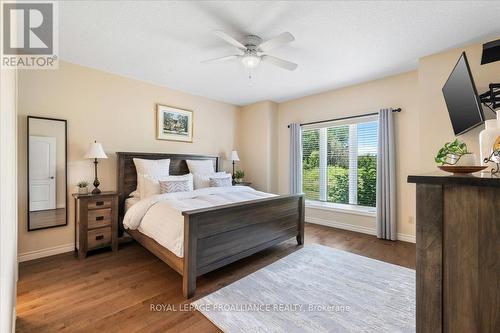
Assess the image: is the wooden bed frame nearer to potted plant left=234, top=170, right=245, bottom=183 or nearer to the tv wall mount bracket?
potted plant left=234, top=170, right=245, bottom=183

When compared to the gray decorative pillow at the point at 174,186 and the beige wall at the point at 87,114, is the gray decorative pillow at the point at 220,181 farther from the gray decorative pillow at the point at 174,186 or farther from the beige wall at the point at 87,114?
the beige wall at the point at 87,114

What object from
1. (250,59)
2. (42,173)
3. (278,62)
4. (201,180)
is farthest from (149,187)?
(278,62)

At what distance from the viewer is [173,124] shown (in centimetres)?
423

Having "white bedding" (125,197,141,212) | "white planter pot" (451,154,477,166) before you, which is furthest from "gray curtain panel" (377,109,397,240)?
"white bedding" (125,197,141,212)

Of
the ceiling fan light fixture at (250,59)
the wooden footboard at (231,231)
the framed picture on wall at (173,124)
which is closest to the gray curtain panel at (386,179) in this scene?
the wooden footboard at (231,231)

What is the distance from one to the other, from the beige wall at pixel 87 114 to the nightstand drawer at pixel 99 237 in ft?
1.43

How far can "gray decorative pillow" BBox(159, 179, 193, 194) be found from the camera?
328 centimetres

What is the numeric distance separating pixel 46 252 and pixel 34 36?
2.56 meters

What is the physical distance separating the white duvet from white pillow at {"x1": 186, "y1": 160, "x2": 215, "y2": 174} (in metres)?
0.85

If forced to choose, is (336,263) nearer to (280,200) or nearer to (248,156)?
(280,200)

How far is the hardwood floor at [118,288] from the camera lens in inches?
68.1

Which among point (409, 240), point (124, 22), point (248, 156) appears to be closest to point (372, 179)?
point (409, 240)

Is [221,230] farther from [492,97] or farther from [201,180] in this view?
A: [492,97]

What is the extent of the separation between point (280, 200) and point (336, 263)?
102 cm
